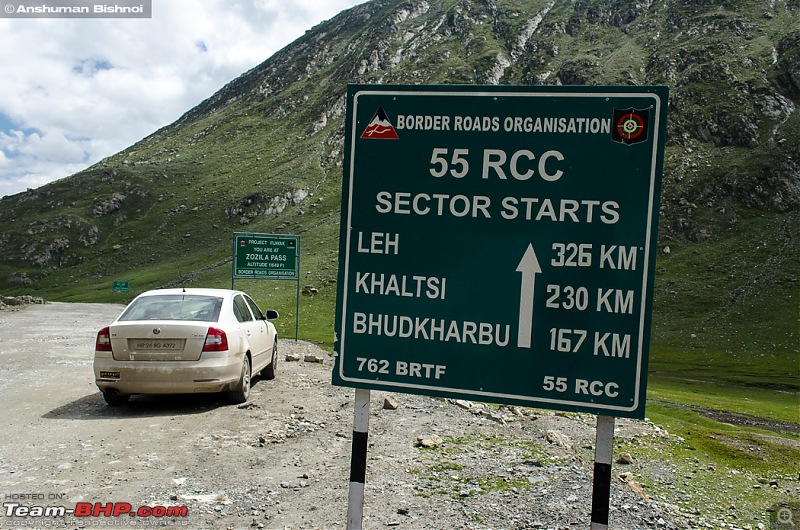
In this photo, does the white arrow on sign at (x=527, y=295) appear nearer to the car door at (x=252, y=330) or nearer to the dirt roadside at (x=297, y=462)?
the dirt roadside at (x=297, y=462)

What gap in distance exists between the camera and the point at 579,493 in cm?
652

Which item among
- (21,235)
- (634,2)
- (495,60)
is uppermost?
(634,2)

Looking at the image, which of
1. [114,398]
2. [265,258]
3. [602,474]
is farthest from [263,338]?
[265,258]

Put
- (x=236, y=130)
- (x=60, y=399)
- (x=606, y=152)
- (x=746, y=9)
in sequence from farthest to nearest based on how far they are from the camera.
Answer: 1. (x=236, y=130)
2. (x=746, y=9)
3. (x=60, y=399)
4. (x=606, y=152)

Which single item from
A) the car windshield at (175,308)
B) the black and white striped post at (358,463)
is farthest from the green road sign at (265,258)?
the black and white striped post at (358,463)

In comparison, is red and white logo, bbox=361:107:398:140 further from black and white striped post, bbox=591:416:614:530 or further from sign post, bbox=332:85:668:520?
black and white striped post, bbox=591:416:614:530

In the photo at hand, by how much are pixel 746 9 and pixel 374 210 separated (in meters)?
145

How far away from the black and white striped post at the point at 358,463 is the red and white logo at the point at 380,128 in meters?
1.47

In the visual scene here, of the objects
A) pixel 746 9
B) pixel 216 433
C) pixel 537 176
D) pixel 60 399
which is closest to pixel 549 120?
pixel 537 176

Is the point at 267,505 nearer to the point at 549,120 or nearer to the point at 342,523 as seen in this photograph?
the point at 342,523

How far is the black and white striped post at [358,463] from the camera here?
11.5 feet

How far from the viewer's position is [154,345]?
10320mm

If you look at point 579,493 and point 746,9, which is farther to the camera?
point 746,9

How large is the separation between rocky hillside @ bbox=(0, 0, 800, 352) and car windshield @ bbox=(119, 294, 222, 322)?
30884 mm
